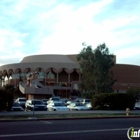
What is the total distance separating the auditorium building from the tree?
4202 centimetres

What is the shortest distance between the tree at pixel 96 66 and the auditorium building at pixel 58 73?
42.0 metres

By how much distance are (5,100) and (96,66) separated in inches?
1175

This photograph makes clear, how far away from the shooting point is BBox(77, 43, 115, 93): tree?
2371 inches

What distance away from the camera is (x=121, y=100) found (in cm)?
3953

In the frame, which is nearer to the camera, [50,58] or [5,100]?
[5,100]

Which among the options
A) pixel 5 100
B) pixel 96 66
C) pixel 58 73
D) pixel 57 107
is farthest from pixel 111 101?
pixel 58 73

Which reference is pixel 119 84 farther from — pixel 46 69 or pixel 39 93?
pixel 39 93

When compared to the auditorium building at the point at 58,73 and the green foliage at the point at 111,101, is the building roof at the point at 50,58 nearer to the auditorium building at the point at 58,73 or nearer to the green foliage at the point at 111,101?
the auditorium building at the point at 58,73

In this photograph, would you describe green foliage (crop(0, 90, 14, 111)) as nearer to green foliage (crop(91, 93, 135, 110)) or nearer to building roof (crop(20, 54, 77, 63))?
green foliage (crop(91, 93, 135, 110))

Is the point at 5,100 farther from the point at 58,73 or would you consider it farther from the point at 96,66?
the point at 58,73

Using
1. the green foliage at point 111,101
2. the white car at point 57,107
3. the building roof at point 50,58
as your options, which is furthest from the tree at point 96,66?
the building roof at point 50,58

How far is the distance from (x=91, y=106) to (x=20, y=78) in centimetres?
7381

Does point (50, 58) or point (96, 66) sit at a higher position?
point (50, 58)

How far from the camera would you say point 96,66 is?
6009 centimetres
